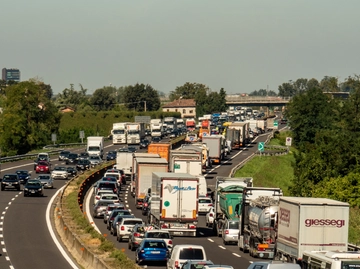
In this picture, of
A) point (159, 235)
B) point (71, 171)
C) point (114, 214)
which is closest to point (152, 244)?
point (159, 235)

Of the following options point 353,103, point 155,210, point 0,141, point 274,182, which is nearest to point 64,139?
Answer: point 0,141

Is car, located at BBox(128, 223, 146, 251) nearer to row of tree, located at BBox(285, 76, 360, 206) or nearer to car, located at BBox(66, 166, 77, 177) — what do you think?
row of tree, located at BBox(285, 76, 360, 206)

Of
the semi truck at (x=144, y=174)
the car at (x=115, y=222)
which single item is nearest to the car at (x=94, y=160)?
the semi truck at (x=144, y=174)

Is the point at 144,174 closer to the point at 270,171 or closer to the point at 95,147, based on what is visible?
the point at 95,147

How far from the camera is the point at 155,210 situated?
155 ft

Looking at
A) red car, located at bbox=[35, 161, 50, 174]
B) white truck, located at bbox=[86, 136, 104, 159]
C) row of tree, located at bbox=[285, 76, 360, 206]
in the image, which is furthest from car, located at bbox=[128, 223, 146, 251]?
white truck, located at bbox=[86, 136, 104, 159]

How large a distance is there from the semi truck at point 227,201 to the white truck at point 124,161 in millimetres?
30180

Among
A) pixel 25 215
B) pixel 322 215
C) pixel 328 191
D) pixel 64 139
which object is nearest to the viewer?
pixel 322 215

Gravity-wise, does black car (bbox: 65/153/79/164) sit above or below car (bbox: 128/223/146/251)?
below

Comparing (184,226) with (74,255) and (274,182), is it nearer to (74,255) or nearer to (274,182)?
(74,255)

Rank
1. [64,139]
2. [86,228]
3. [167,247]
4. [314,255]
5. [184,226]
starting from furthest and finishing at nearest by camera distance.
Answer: [64,139] → [184,226] → [86,228] → [167,247] → [314,255]

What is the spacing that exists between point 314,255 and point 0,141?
111 metres

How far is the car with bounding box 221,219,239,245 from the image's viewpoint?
43875 millimetres

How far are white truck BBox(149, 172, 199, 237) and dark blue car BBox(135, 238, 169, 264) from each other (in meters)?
11.1
